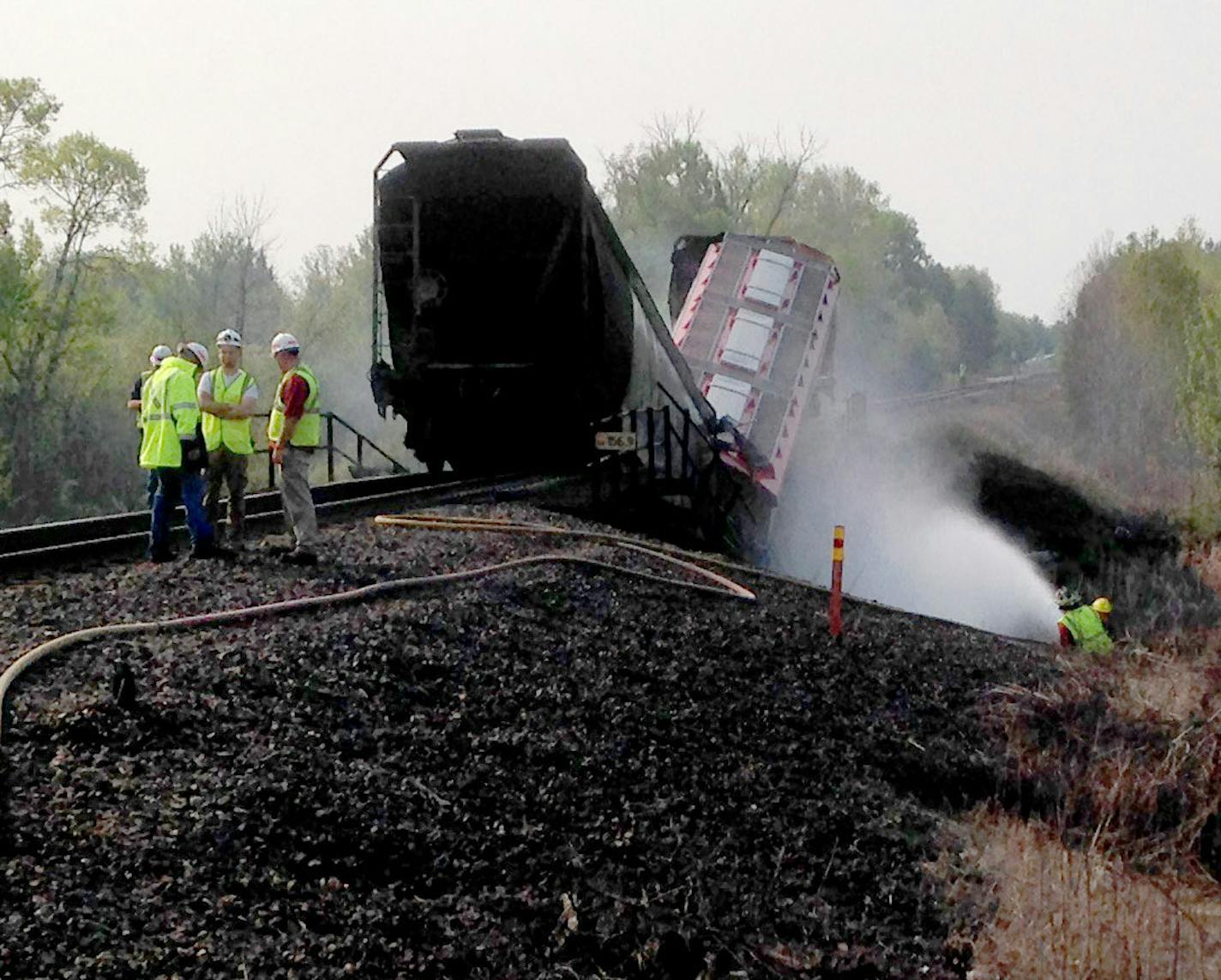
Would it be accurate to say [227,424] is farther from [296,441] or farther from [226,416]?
[296,441]

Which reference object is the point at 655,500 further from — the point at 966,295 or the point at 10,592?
the point at 966,295

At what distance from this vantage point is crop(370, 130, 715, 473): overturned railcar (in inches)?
495

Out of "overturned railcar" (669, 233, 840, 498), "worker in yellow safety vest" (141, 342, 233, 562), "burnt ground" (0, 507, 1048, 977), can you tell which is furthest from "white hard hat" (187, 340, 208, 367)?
"overturned railcar" (669, 233, 840, 498)

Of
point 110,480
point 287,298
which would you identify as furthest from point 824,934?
point 287,298

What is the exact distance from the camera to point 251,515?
36.6 ft

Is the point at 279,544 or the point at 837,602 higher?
the point at 279,544

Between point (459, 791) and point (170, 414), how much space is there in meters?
4.48

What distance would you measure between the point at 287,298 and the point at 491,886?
58779mm

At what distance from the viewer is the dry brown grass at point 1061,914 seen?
5328 mm

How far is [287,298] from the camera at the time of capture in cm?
6072

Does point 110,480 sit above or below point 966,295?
below

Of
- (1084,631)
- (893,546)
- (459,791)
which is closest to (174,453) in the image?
(459,791)

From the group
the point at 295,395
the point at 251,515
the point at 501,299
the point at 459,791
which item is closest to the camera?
the point at 459,791

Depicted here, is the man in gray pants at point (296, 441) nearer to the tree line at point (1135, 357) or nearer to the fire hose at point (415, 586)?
the fire hose at point (415, 586)
